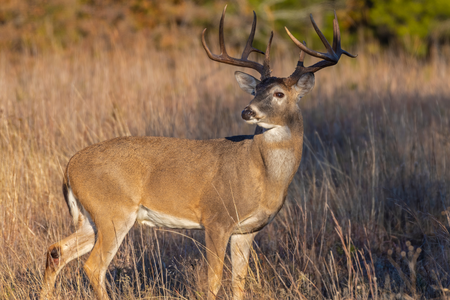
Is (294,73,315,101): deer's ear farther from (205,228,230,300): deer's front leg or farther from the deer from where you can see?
(205,228,230,300): deer's front leg

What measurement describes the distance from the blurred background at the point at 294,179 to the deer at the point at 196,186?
0.73 feet

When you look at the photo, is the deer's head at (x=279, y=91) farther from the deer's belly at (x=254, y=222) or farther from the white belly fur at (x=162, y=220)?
the white belly fur at (x=162, y=220)

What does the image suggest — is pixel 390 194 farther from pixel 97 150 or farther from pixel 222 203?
pixel 97 150

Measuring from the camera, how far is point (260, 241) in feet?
16.5

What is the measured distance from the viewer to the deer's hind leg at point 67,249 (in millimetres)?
3967

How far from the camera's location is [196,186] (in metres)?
4.07

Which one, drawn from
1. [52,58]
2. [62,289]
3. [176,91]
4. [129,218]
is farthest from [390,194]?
[52,58]

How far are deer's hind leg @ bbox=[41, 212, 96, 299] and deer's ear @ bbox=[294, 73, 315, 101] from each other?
6.30ft

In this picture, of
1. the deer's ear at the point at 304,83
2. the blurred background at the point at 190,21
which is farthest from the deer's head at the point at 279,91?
the blurred background at the point at 190,21

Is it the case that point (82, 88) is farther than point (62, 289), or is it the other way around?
point (82, 88)

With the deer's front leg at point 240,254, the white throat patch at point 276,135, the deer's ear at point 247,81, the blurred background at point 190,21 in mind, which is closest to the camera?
the white throat patch at point 276,135

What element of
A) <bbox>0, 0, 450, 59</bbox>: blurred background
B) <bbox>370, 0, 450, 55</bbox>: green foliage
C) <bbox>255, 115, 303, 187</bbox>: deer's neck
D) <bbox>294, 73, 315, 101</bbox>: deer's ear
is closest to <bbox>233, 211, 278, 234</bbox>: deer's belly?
<bbox>255, 115, 303, 187</bbox>: deer's neck

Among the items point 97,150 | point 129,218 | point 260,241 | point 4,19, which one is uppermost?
point 4,19

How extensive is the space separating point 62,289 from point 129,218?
30.2 inches
